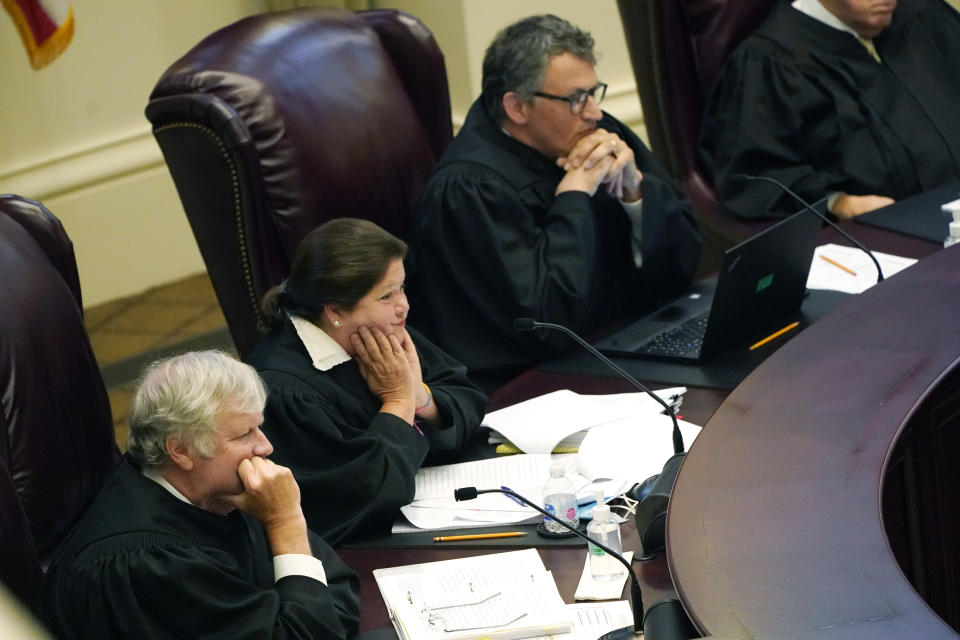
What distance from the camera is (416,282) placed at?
292 centimetres

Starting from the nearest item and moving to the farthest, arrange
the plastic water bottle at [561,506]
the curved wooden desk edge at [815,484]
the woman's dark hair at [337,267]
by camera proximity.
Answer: the curved wooden desk edge at [815,484] < the plastic water bottle at [561,506] < the woman's dark hair at [337,267]

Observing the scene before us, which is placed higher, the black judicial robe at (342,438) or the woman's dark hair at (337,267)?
the woman's dark hair at (337,267)

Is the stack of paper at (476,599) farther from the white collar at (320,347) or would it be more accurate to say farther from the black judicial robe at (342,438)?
the white collar at (320,347)

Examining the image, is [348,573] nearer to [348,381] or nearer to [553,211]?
[348,381]

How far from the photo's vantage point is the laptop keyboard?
8.41 ft

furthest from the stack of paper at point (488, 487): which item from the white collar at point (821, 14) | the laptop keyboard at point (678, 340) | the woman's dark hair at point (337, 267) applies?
the white collar at point (821, 14)

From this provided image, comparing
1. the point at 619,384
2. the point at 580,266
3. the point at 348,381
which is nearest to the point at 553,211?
the point at 580,266

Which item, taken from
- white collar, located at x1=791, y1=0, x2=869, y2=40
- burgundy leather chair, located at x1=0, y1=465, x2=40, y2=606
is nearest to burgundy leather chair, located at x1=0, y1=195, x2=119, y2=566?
burgundy leather chair, located at x1=0, y1=465, x2=40, y2=606

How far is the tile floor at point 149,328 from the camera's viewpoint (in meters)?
4.44

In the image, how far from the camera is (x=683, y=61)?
3814 millimetres

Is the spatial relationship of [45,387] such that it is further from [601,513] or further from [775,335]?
[775,335]

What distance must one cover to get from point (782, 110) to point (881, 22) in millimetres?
427

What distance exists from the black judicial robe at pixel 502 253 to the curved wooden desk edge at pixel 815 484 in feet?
2.56

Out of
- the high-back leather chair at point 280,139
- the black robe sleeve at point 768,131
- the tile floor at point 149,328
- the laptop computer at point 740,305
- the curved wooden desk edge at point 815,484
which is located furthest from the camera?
the tile floor at point 149,328
